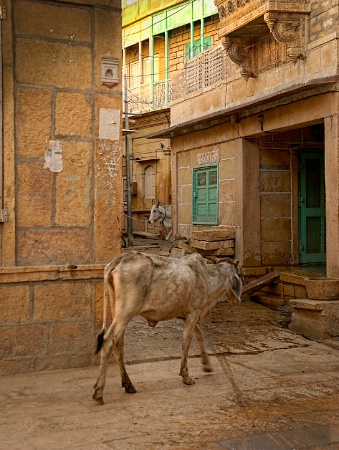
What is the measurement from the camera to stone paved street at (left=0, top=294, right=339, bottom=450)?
15.1 ft

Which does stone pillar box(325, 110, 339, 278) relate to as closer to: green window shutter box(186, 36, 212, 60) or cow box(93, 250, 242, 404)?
cow box(93, 250, 242, 404)

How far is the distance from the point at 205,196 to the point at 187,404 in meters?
8.74

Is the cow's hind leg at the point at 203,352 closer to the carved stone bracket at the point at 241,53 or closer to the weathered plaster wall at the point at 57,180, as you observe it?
the weathered plaster wall at the point at 57,180

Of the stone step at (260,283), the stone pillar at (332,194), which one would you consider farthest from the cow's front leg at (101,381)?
the stone step at (260,283)

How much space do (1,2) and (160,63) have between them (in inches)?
865

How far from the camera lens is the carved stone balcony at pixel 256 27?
10.2m

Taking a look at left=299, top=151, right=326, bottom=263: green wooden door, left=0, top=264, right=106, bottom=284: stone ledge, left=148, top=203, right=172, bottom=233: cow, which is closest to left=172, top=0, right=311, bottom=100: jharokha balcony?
left=299, top=151, right=326, bottom=263: green wooden door

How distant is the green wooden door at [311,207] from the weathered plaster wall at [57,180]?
249 inches

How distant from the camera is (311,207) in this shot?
12.5 m

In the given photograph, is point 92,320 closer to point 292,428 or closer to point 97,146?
point 97,146

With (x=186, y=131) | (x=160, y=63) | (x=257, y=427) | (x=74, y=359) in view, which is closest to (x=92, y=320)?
(x=74, y=359)

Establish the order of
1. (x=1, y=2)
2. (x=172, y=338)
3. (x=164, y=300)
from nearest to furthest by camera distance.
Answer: (x=164, y=300) → (x=1, y=2) → (x=172, y=338)

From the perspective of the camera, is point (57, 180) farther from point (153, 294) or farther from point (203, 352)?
point (203, 352)

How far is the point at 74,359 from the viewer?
6.70 meters
